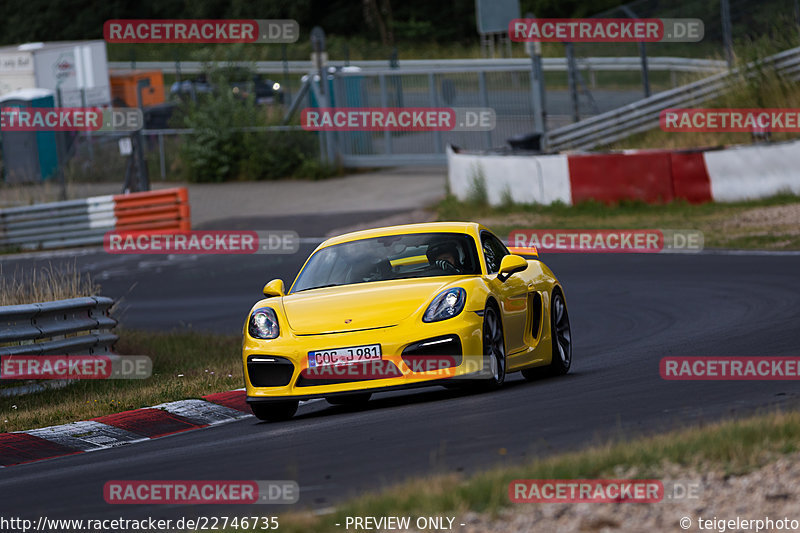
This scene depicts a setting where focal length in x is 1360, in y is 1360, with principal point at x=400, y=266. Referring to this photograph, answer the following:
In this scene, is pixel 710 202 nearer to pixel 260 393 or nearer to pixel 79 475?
pixel 260 393

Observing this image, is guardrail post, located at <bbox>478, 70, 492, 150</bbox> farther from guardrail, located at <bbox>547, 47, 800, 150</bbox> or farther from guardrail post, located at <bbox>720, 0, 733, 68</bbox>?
guardrail post, located at <bbox>720, 0, 733, 68</bbox>

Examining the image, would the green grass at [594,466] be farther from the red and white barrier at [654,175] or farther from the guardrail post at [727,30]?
the guardrail post at [727,30]

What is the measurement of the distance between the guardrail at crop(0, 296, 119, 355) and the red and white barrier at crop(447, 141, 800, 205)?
12211 mm

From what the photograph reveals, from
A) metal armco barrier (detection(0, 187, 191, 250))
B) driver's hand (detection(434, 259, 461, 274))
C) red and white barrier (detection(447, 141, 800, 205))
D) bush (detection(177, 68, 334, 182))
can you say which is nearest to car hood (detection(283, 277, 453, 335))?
driver's hand (detection(434, 259, 461, 274))

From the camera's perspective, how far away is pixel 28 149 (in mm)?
36125

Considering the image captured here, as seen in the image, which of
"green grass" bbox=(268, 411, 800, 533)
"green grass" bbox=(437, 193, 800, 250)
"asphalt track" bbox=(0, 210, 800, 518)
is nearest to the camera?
"green grass" bbox=(268, 411, 800, 533)

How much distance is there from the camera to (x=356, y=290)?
9.83 m

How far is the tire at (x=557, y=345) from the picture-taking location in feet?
36.0

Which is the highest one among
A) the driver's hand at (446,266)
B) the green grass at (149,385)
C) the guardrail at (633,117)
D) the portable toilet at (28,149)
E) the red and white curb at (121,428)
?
the portable toilet at (28,149)

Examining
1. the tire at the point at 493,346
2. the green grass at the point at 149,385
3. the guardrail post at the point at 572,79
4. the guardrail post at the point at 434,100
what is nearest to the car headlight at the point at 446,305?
the tire at the point at 493,346

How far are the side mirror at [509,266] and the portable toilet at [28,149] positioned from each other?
26.6 metres

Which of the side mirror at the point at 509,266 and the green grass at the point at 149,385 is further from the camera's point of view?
the green grass at the point at 149,385

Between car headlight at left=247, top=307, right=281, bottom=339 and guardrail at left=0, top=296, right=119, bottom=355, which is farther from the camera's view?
guardrail at left=0, top=296, right=119, bottom=355

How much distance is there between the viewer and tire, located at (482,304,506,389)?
9.41 metres
